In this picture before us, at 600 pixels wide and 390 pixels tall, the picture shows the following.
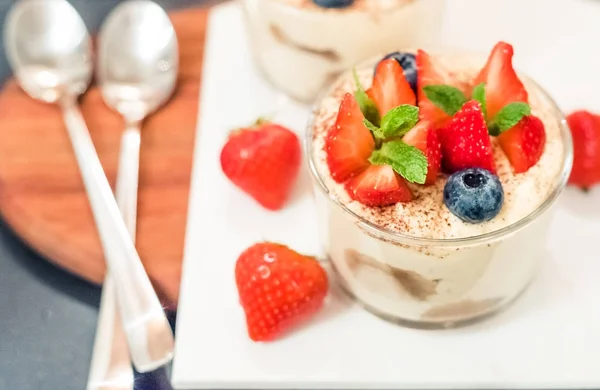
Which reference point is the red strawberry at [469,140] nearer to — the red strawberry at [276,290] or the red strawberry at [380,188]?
the red strawberry at [380,188]

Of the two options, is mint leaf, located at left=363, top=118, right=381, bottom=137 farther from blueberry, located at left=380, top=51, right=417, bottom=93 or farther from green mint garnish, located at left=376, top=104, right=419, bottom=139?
blueberry, located at left=380, top=51, right=417, bottom=93

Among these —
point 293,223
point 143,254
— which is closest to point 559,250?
point 293,223

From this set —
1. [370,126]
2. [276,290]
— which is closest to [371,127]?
[370,126]

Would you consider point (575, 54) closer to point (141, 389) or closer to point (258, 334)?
point (258, 334)

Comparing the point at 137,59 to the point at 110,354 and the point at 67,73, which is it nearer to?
the point at 67,73

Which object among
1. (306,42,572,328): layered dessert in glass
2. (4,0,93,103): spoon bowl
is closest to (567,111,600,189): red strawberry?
(306,42,572,328): layered dessert in glass
